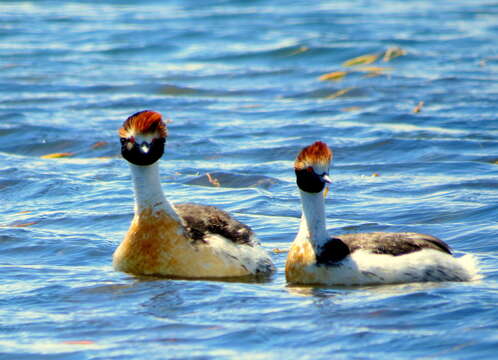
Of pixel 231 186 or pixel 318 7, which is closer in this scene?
pixel 231 186

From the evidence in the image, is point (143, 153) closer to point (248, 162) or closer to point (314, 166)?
point (314, 166)

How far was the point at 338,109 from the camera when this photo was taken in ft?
68.7

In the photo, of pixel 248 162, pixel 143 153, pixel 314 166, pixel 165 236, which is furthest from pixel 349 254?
pixel 248 162

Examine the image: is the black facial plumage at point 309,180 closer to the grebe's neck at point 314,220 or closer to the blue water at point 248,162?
the grebe's neck at point 314,220

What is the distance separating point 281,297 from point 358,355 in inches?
69.9

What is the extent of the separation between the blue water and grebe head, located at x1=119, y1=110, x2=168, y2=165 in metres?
1.21

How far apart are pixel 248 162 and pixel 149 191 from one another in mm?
6023

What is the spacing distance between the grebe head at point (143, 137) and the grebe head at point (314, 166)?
4.63 feet

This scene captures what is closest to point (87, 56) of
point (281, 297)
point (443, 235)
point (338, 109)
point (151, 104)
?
point (151, 104)

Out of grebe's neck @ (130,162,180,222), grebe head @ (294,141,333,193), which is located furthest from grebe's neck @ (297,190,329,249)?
grebe's neck @ (130,162,180,222)

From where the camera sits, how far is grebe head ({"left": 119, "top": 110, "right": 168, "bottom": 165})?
1016 centimetres

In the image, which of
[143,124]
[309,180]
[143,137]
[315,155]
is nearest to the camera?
[315,155]

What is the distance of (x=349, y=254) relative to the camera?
32.8ft

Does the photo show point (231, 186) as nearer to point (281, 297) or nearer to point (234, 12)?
point (281, 297)
